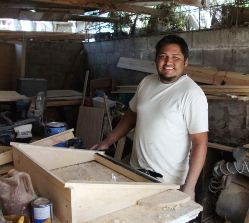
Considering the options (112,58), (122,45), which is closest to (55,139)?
(122,45)

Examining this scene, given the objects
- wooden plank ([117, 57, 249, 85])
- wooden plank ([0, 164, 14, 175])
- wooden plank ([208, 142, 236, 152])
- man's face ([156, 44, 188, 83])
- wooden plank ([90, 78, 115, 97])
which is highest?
man's face ([156, 44, 188, 83])

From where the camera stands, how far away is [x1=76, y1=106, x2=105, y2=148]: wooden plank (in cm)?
423

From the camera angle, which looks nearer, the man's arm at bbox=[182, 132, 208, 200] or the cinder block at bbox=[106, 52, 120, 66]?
the man's arm at bbox=[182, 132, 208, 200]

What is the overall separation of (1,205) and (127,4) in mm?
2777

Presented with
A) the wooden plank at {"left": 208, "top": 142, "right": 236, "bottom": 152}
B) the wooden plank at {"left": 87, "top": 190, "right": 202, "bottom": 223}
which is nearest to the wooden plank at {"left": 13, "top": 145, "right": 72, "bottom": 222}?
the wooden plank at {"left": 87, "top": 190, "right": 202, "bottom": 223}

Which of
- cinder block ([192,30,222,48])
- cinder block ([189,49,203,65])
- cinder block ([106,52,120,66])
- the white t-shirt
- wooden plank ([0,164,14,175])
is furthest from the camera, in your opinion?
cinder block ([106,52,120,66])

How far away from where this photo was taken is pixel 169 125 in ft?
6.11

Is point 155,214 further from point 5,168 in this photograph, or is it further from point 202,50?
point 202,50

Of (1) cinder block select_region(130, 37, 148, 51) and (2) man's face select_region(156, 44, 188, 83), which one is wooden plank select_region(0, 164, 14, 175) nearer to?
(2) man's face select_region(156, 44, 188, 83)

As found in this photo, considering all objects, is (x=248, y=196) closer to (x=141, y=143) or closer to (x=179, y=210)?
(x=141, y=143)

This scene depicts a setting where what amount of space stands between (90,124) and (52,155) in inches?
109

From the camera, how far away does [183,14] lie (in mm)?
4020

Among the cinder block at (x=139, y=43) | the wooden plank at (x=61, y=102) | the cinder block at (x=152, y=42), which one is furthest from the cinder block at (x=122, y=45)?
the wooden plank at (x=61, y=102)

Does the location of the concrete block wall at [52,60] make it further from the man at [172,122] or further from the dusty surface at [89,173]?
the dusty surface at [89,173]
